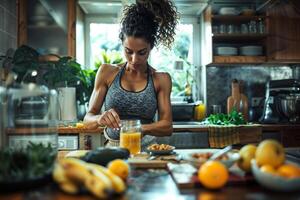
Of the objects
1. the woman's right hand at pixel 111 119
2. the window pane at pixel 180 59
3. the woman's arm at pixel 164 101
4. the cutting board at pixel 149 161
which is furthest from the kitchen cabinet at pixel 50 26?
the cutting board at pixel 149 161

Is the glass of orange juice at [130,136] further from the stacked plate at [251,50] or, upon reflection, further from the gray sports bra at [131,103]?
the stacked plate at [251,50]

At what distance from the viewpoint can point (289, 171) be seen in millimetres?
870

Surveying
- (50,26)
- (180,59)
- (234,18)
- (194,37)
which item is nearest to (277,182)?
(234,18)

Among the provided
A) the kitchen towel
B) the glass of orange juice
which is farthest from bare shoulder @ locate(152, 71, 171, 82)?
the kitchen towel

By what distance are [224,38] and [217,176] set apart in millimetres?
2560

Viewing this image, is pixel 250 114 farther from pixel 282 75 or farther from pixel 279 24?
pixel 279 24

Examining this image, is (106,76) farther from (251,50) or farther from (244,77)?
(244,77)

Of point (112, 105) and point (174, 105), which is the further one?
point (174, 105)

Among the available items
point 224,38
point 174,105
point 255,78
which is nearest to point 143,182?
point 174,105

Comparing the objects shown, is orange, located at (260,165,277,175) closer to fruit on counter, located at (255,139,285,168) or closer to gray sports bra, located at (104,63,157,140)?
fruit on counter, located at (255,139,285,168)

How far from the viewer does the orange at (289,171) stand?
859mm

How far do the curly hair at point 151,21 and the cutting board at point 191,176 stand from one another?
0.82m

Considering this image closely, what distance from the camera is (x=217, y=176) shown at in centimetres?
89

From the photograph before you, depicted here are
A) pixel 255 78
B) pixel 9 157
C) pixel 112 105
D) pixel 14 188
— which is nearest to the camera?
pixel 14 188
